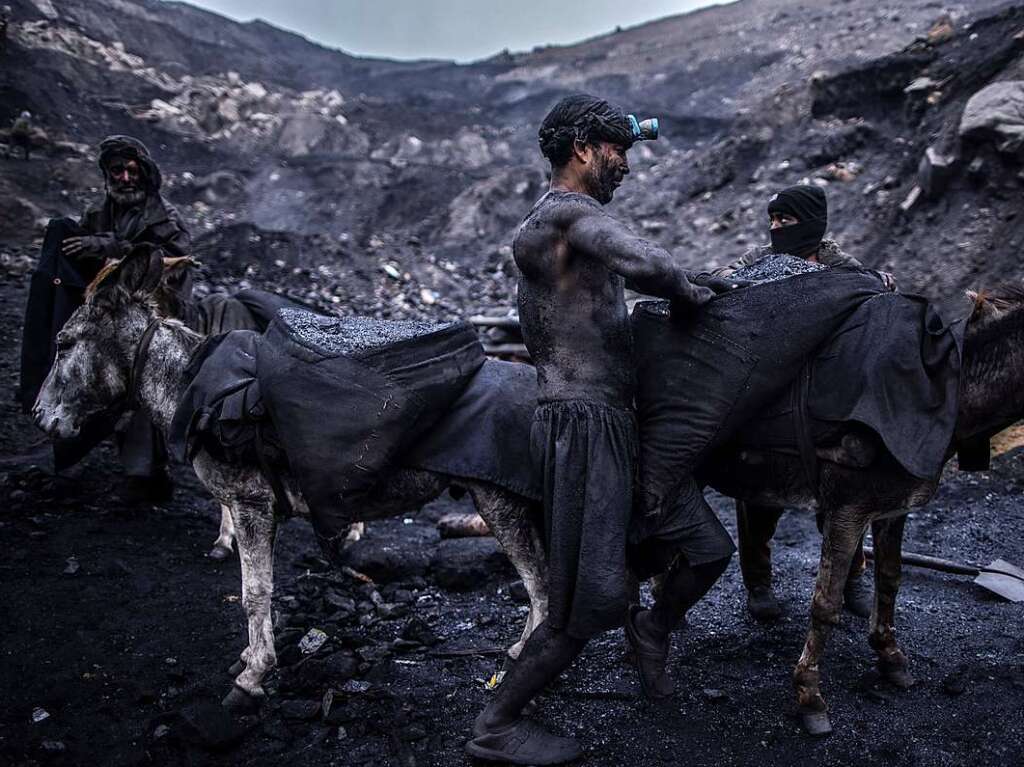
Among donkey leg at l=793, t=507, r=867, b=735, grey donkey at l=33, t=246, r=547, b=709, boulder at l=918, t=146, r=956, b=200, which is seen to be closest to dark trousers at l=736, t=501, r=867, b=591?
donkey leg at l=793, t=507, r=867, b=735

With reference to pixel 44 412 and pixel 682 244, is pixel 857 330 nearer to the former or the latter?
pixel 44 412

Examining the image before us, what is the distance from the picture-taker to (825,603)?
9.87ft

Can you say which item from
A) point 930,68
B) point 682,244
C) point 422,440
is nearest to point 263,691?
point 422,440

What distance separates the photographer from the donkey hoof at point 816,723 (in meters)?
2.95

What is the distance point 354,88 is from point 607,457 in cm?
3273

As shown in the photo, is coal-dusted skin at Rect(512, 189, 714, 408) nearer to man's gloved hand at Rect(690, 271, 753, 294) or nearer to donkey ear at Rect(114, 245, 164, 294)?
man's gloved hand at Rect(690, 271, 753, 294)

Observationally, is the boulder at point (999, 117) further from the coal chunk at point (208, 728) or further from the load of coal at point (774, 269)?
the coal chunk at point (208, 728)

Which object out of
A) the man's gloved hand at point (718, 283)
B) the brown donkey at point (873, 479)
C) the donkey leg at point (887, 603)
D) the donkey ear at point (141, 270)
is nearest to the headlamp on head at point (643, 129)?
the man's gloved hand at point (718, 283)

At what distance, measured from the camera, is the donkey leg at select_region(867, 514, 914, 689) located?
3297mm

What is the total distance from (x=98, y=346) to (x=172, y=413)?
52 centimetres

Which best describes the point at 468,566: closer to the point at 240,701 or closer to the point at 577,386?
the point at 240,701

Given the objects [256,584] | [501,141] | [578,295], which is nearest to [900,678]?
[578,295]

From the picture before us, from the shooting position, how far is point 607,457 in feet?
8.37

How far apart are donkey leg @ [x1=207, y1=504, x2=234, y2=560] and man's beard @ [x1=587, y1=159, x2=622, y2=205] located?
3.63 m
